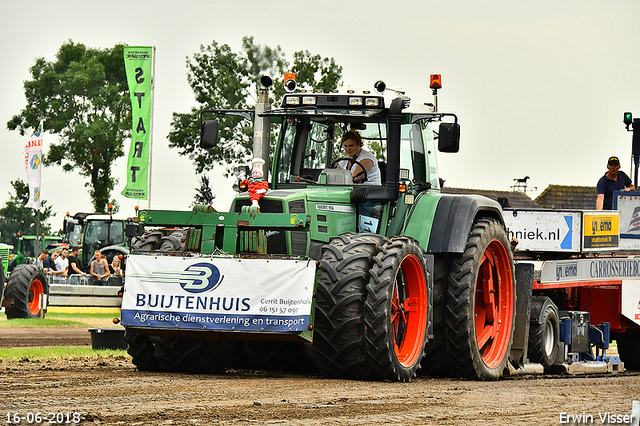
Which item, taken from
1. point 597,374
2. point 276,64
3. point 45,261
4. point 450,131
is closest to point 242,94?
point 276,64

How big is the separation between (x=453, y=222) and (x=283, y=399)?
364 centimetres

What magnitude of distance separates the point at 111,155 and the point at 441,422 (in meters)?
42.7

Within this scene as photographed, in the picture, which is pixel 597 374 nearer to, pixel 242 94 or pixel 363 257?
pixel 363 257

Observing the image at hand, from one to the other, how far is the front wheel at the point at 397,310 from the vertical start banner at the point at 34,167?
83.8 ft

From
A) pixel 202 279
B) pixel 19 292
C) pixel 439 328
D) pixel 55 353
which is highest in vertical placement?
pixel 202 279

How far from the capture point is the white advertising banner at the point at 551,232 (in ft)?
45.5

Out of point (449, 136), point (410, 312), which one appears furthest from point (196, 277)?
point (449, 136)

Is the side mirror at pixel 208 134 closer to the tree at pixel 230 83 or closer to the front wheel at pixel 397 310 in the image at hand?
the front wheel at pixel 397 310

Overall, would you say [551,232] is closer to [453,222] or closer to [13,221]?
[453,222]

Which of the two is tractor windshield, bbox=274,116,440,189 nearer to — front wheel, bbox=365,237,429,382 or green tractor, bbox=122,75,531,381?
green tractor, bbox=122,75,531,381

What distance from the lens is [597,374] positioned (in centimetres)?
1403

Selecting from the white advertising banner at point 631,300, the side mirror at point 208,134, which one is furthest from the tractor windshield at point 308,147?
the white advertising banner at point 631,300

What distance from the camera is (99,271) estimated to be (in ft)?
89.8

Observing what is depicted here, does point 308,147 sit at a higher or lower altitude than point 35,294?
higher
